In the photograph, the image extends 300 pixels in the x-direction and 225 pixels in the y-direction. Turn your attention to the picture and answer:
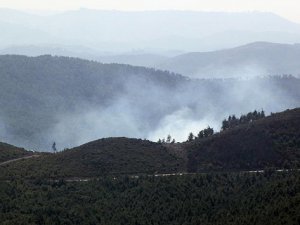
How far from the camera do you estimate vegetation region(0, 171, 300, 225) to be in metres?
58.0

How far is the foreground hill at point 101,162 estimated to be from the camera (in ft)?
264

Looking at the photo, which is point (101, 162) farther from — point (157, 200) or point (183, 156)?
point (157, 200)

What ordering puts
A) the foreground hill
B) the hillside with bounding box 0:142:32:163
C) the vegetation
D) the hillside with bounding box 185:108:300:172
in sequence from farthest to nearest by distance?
the hillside with bounding box 0:142:32:163 → the hillside with bounding box 185:108:300:172 → the foreground hill → the vegetation

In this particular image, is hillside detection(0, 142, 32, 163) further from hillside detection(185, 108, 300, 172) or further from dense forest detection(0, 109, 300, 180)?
hillside detection(185, 108, 300, 172)

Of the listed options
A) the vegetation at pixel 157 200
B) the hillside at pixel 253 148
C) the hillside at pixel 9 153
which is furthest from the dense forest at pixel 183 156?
the vegetation at pixel 157 200

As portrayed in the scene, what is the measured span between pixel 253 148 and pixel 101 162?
84.9ft

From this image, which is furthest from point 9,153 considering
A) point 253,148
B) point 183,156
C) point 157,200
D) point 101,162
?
point 253,148

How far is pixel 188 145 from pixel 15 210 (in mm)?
42251

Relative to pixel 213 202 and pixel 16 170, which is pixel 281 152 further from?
pixel 16 170

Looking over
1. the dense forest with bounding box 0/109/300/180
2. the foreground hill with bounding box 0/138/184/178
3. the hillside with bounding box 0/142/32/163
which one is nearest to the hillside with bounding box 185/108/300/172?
the dense forest with bounding box 0/109/300/180

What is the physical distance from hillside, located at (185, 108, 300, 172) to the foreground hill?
4873 millimetres

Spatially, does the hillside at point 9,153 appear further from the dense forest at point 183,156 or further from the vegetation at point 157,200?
the vegetation at point 157,200

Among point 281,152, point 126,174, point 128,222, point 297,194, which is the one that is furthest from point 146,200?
point 281,152

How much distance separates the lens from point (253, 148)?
86.8 metres
